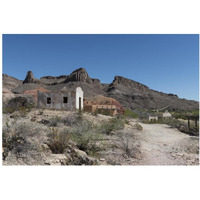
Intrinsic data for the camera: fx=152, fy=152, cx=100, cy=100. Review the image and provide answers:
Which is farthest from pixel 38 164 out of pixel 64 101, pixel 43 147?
pixel 64 101

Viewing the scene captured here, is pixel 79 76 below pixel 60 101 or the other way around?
the other way around

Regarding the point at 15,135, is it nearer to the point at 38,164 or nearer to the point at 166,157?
the point at 38,164

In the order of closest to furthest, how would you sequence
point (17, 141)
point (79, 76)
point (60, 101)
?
point (17, 141)
point (60, 101)
point (79, 76)

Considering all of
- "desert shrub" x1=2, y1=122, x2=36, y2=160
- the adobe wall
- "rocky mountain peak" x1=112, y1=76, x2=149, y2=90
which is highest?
"rocky mountain peak" x1=112, y1=76, x2=149, y2=90

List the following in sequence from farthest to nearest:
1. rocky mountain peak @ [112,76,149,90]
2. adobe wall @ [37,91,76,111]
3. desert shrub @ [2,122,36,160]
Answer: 1. rocky mountain peak @ [112,76,149,90]
2. adobe wall @ [37,91,76,111]
3. desert shrub @ [2,122,36,160]

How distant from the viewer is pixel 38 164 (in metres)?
2.81

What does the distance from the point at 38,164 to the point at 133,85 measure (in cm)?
7808

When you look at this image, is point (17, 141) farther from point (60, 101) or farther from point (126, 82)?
point (126, 82)

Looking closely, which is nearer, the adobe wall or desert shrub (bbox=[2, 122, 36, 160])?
desert shrub (bbox=[2, 122, 36, 160])

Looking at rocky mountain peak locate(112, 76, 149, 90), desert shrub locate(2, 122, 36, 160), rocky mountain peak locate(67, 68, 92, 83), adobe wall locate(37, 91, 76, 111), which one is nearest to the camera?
desert shrub locate(2, 122, 36, 160)

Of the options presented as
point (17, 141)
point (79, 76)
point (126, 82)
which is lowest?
point (17, 141)

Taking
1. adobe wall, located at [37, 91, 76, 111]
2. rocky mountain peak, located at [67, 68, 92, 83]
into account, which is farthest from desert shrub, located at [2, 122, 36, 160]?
rocky mountain peak, located at [67, 68, 92, 83]

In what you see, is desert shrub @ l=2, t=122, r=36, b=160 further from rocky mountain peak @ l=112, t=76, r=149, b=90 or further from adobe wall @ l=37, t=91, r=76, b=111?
rocky mountain peak @ l=112, t=76, r=149, b=90

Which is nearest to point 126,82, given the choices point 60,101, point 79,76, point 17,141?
point 79,76
